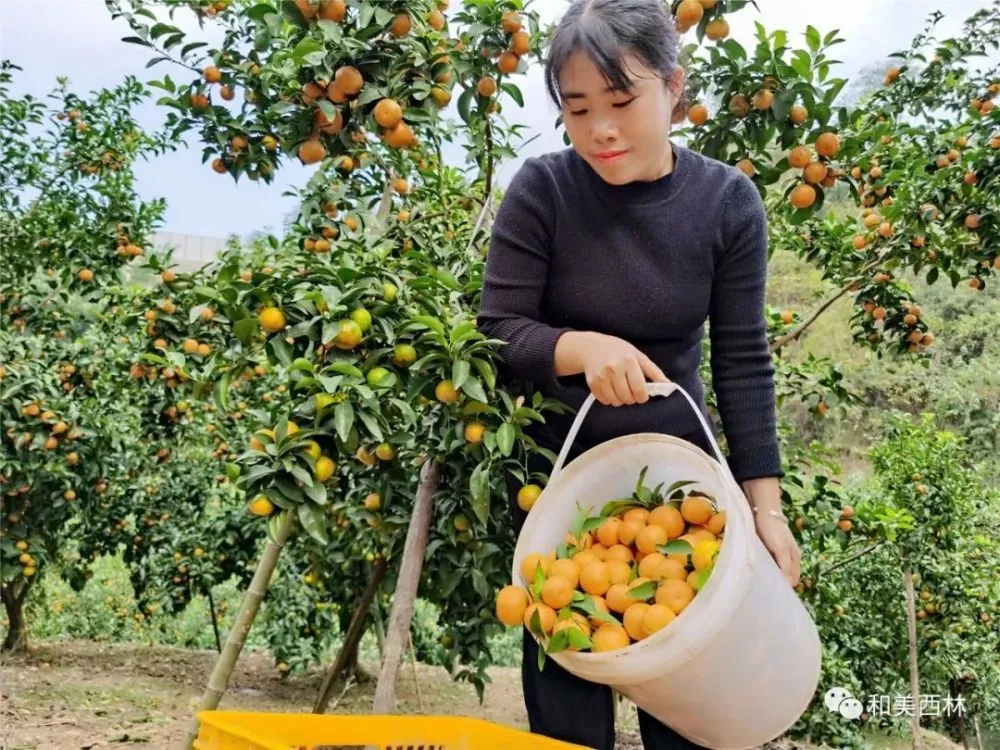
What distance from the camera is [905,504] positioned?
9.82 ft

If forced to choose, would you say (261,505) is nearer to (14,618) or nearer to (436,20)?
(436,20)

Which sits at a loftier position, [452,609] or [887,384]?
[887,384]

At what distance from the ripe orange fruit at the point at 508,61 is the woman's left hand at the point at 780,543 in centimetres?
84

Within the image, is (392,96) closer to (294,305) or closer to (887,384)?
(294,305)

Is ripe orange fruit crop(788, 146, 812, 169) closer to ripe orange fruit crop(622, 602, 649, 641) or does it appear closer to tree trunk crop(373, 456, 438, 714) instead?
tree trunk crop(373, 456, 438, 714)

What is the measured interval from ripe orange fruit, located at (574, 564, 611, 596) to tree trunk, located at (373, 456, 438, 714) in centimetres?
45

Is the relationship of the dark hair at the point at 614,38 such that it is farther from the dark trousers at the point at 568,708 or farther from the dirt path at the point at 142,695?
the dirt path at the point at 142,695

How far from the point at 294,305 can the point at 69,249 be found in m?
1.91

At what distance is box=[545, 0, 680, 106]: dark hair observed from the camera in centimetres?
95

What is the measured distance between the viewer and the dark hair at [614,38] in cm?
95

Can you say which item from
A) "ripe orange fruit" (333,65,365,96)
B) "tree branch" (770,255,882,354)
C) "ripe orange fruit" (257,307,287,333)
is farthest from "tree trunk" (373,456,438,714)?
"tree branch" (770,255,882,354)

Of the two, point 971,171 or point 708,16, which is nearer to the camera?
point 708,16

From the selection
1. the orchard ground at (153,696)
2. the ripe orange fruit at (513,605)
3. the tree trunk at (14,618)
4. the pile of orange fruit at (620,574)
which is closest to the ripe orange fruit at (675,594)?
the pile of orange fruit at (620,574)

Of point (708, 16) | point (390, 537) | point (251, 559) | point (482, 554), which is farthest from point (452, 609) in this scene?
point (708, 16)
